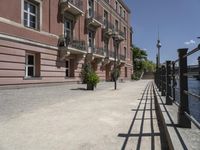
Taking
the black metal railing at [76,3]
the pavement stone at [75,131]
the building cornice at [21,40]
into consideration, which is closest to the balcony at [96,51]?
the black metal railing at [76,3]

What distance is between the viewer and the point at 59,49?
2002cm

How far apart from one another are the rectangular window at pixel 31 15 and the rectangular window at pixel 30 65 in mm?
2145

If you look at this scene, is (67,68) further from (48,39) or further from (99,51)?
(99,51)

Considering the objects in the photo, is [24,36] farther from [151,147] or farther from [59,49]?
[151,147]

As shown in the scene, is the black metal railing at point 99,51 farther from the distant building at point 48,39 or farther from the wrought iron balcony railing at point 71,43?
the wrought iron balcony railing at point 71,43

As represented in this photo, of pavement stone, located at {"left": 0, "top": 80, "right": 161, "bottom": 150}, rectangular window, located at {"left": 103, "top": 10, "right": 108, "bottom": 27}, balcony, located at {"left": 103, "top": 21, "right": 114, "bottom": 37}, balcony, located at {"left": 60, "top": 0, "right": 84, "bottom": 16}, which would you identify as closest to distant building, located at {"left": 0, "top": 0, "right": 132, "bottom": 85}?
balcony, located at {"left": 60, "top": 0, "right": 84, "bottom": 16}

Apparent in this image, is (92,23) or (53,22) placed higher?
(92,23)

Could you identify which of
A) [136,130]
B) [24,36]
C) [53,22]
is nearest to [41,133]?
[136,130]

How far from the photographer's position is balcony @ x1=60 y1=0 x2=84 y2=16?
2039cm

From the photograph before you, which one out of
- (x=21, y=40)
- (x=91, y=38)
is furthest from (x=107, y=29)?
(x=21, y=40)

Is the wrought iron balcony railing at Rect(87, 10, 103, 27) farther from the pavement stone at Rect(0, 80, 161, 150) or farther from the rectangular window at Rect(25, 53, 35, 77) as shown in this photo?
the pavement stone at Rect(0, 80, 161, 150)

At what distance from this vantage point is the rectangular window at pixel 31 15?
1645 cm

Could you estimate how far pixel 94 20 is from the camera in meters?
26.9

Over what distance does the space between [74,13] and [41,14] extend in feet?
19.6
